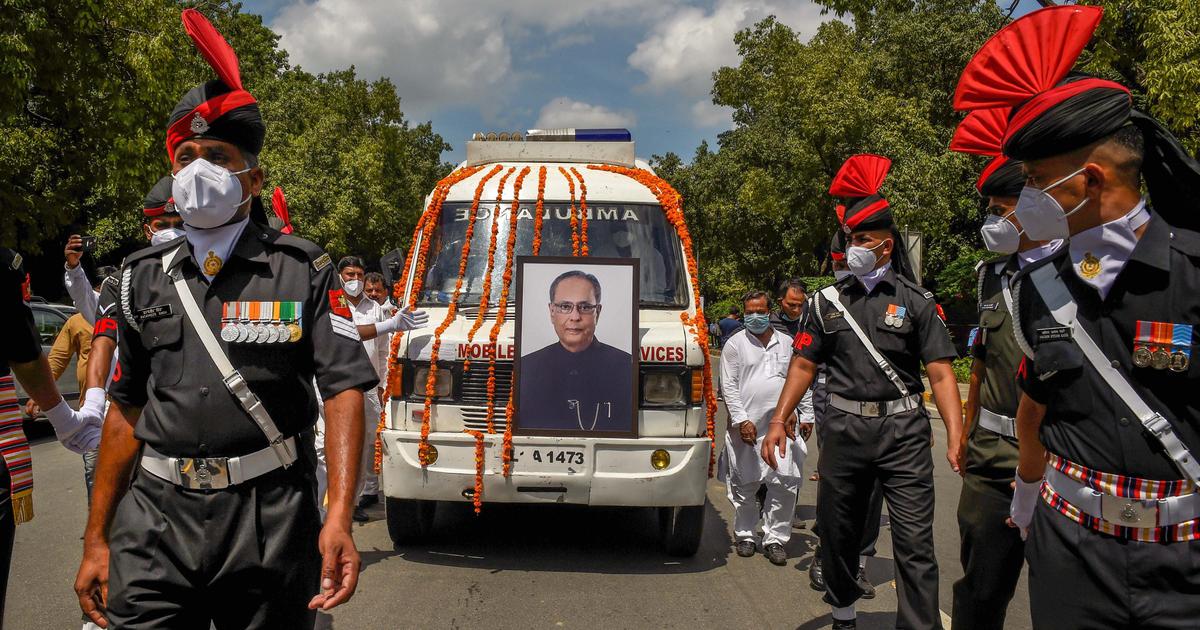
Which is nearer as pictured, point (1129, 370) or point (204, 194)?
point (1129, 370)

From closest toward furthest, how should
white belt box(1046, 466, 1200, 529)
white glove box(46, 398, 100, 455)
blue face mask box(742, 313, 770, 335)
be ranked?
1. white belt box(1046, 466, 1200, 529)
2. white glove box(46, 398, 100, 455)
3. blue face mask box(742, 313, 770, 335)

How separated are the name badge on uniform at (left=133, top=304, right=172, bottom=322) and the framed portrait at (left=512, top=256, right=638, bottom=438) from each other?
10.7ft

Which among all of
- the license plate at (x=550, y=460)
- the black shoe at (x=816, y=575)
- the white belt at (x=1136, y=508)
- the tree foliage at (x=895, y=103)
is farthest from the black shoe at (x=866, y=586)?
the tree foliage at (x=895, y=103)

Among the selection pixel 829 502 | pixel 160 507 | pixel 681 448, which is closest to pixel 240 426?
pixel 160 507

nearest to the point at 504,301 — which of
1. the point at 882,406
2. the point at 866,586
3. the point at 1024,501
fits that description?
the point at 882,406

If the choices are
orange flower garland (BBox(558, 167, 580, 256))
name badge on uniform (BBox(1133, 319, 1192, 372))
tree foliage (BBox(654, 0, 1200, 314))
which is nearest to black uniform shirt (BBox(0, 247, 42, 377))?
name badge on uniform (BBox(1133, 319, 1192, 372))

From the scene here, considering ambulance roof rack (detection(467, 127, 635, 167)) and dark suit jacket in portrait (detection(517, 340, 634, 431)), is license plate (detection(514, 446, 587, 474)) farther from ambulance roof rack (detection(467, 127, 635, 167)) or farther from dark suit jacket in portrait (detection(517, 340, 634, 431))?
ambulance roof rack (detection(467, 127, 635, 167))

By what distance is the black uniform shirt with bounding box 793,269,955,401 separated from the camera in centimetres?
473

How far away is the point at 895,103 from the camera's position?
21.2m

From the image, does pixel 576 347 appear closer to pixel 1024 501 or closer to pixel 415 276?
pixel 415 276

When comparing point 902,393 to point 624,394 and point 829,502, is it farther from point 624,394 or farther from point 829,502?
point 624,394

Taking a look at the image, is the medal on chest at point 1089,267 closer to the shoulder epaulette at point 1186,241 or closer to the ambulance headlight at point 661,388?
the shoulder epaulette at point 1186,241

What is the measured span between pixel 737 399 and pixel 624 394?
58.3 inches

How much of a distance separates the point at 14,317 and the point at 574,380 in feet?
10.8
